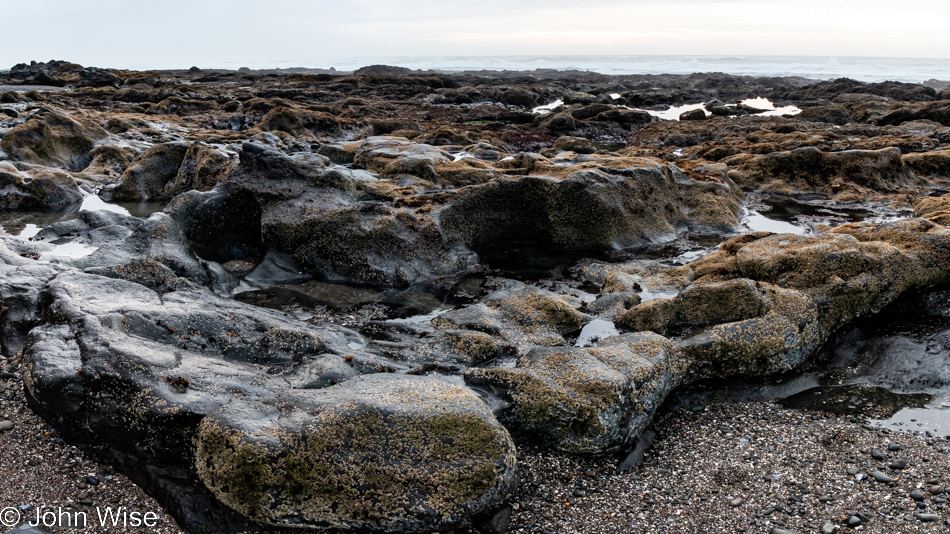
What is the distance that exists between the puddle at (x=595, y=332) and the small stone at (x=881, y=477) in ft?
18.5

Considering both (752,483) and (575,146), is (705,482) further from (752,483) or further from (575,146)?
(575,146)

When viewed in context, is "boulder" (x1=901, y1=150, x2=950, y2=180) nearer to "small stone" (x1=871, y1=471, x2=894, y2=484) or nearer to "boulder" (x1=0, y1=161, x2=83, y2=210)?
"small stone" (x1=871, y1=471, x2=894, y2=484)

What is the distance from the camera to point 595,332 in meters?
13.8

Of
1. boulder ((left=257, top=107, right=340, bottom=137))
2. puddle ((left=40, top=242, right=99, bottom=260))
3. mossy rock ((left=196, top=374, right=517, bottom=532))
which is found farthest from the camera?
boulder ((left=257, top=107, right=340, bottom=137))

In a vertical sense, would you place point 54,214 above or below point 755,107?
below

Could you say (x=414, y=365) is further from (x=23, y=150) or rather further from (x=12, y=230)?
(x=23, y=150)

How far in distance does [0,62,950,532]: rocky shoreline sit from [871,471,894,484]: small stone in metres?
0.55

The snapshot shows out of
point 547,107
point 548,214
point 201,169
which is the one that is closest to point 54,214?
point 201,169

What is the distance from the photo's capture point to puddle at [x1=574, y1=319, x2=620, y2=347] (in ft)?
43.6

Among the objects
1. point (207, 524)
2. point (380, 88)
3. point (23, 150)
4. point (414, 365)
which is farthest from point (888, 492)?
point (380, 88)

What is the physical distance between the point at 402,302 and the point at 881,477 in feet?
37.7

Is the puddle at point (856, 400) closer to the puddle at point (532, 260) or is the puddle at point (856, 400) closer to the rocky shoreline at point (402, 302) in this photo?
the rocky shoreline at point (402, 302)

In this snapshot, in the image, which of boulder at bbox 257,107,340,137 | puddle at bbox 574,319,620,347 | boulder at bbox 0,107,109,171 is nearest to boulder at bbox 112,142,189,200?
boulder at bbox 0,107,109,171

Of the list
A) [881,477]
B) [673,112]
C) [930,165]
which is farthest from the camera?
[673,112]
